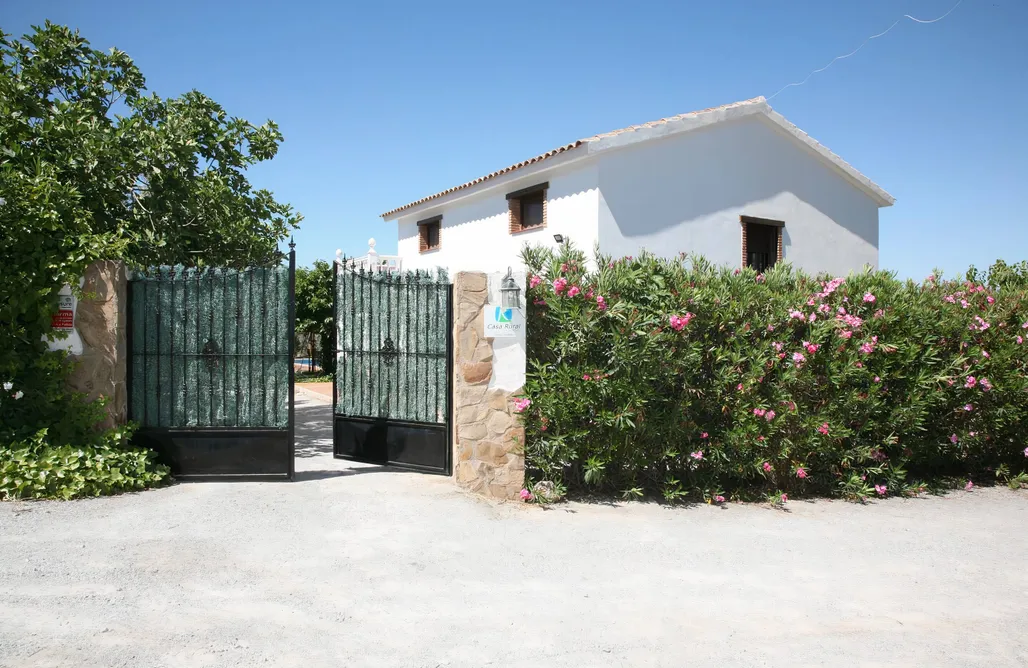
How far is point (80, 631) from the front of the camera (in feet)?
12.0

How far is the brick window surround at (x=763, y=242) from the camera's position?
16.0 m

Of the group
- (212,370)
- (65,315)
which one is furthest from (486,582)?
(65,315)

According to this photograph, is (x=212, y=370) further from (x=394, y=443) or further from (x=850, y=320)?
(x=850, y=320)

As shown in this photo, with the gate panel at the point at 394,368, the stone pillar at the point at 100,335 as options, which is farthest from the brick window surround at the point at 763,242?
the stone pillar at the point at 100,335

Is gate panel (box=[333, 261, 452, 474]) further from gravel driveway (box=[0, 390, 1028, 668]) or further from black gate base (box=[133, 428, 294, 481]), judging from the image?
black gate base (box=[133, 428, 294, 481])

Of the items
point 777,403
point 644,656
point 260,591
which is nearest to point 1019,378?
point 777,403

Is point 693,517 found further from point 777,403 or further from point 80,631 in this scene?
point 80,631

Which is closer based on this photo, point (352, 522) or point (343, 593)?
point (343, 593)

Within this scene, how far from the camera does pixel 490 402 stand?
21.2 feet

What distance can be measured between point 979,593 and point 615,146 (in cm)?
1047

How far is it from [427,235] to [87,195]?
534 inches

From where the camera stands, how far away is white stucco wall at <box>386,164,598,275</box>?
45.2 ft

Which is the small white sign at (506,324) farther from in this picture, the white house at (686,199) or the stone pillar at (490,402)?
the white house at (686,199)

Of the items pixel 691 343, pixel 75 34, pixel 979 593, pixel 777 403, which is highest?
pixel 75 34
